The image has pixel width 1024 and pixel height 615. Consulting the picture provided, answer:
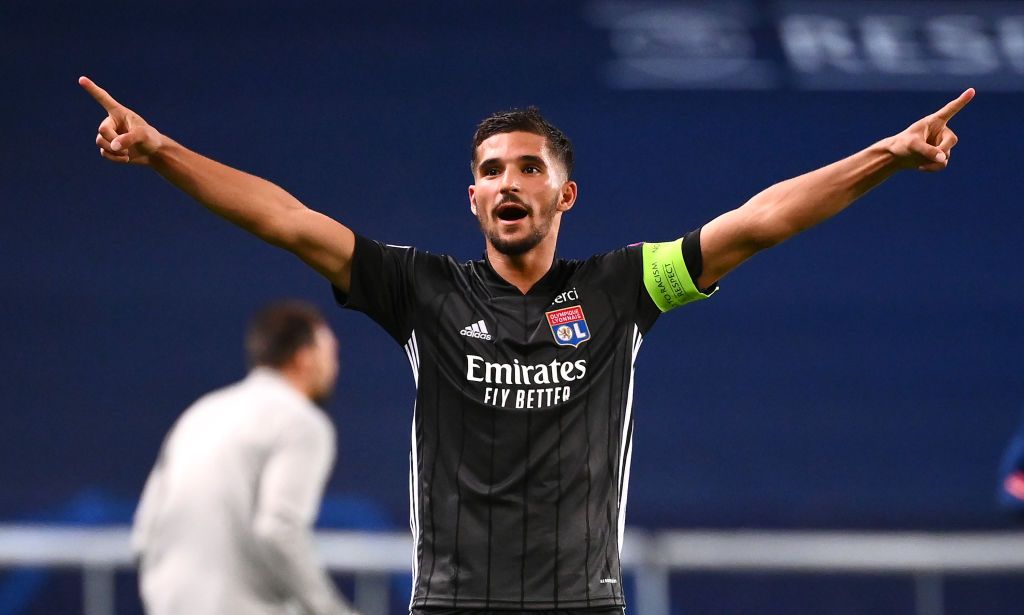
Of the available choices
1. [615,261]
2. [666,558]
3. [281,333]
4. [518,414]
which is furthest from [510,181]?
[666,558]

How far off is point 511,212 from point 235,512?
1189 mm

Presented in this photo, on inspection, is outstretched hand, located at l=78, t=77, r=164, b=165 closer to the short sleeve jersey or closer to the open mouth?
the short sleeve jersey

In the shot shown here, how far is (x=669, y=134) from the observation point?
767cm

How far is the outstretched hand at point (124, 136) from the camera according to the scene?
2.79 meters

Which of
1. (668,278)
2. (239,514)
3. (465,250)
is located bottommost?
(239,514)

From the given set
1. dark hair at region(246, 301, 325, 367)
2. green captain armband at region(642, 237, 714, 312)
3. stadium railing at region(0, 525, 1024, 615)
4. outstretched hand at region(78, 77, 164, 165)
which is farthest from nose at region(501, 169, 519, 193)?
stadium railing at region(0, 525, 1024, 615)

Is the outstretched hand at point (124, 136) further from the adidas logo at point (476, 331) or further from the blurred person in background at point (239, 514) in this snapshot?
the blurred person in background at point (239, 514)

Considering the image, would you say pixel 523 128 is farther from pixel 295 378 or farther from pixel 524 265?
pixel 295 378

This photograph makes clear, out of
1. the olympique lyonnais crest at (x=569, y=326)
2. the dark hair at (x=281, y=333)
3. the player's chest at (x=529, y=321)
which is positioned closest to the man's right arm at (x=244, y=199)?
the player's chest at (x=529, y=321)

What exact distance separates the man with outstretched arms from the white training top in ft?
2.39

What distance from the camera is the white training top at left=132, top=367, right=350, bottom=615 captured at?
3486 mm

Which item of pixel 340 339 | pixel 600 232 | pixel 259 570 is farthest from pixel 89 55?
pixel 259 570

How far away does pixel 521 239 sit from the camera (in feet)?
9.75

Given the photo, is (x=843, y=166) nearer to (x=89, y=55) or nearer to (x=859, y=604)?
(x=859, y=604)
